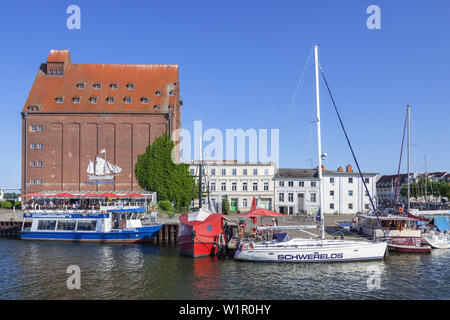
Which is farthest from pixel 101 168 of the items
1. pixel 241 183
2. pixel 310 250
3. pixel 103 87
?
pixel 310 250

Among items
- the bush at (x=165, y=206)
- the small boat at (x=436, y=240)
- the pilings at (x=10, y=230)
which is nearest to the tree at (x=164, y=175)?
the bush at (x=165, y=206)

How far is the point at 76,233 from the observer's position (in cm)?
4331

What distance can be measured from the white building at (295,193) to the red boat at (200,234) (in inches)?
1396

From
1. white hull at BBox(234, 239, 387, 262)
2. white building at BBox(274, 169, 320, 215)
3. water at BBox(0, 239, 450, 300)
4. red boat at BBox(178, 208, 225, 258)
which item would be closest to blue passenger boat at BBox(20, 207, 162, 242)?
water at BBox(0, 239, 450, 300)

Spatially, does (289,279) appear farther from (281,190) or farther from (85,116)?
(85,116)

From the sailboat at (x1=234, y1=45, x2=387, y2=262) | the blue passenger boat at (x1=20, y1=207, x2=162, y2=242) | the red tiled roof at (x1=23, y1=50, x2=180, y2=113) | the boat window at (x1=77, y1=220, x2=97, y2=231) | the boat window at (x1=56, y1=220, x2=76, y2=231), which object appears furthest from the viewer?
the red tiled roof at (x1=23, y1=50, x2=180, y2=113)

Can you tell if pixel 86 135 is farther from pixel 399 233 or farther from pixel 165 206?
pixel 399 233

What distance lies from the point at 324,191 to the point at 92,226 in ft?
→ 142

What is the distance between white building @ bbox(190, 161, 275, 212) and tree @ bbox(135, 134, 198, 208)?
23.3ft

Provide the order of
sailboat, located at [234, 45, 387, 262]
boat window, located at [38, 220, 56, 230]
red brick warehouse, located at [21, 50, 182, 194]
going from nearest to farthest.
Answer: sailboat, located at [234, 45, 387, 262] < boat window, located at [38, 220, 56, 230] < red brick warehouse, located at [21, 50, 182, 194]

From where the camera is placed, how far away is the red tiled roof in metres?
68.7

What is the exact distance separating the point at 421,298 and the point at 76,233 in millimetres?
35905

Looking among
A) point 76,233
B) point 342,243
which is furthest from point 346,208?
point 76,233

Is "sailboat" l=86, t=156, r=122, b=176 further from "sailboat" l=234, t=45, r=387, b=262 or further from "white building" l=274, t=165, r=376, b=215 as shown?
"sailboat" l=234, t=45, r=387, b=262
